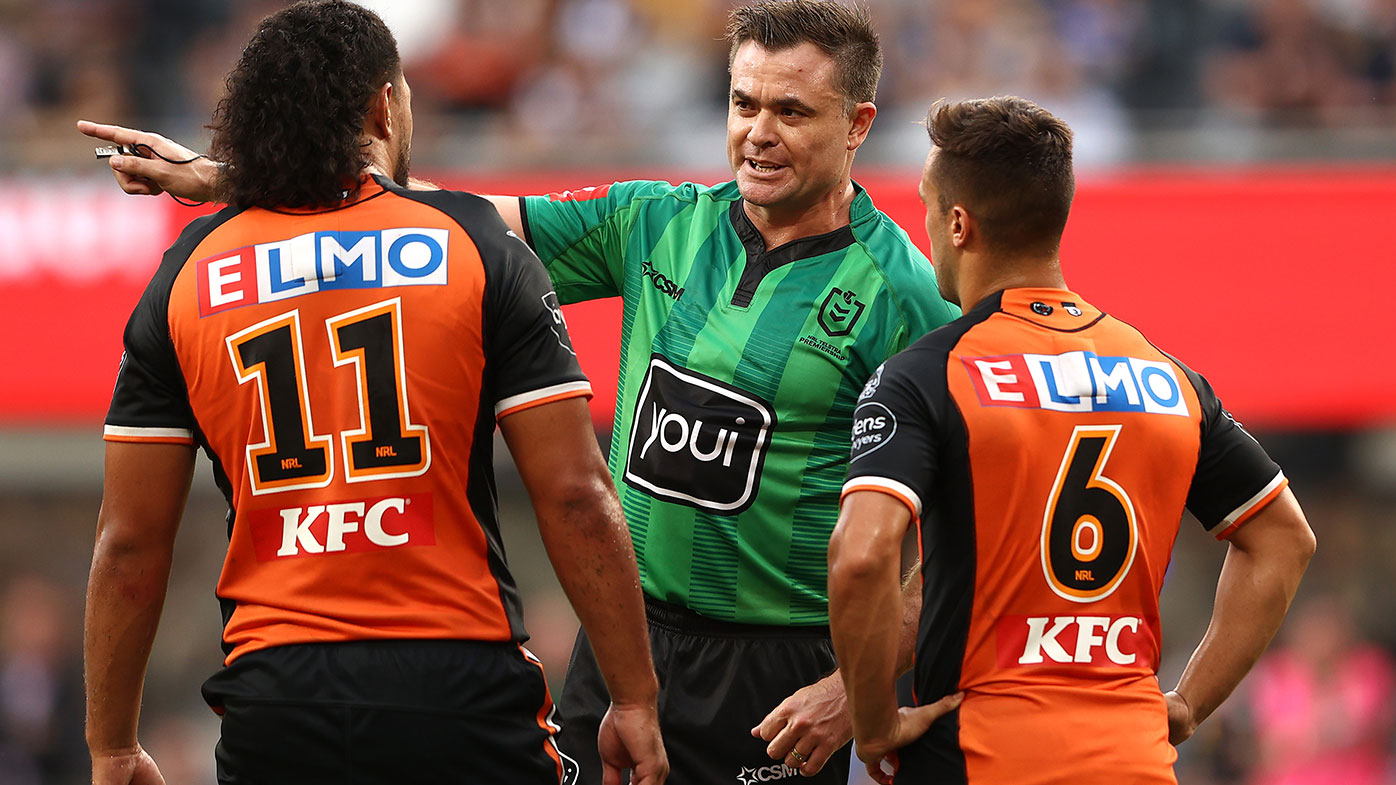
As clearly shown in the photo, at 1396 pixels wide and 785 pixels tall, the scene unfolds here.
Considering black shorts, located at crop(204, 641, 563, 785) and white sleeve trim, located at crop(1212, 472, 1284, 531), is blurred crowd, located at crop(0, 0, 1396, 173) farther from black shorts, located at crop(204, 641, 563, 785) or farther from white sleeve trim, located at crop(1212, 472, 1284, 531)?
black shorts, located at crop(204, 641, 563, 785)

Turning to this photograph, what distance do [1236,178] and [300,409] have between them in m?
6.91

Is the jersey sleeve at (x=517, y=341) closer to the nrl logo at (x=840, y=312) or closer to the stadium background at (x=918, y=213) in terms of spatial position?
the nrl logo at (x=840, y=312)

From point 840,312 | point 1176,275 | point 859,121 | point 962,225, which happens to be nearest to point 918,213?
point 1176,275

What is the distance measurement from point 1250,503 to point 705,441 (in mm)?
1180

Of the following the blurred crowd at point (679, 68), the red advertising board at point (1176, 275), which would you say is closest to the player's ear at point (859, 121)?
the red advertising board at point (1176, 275)

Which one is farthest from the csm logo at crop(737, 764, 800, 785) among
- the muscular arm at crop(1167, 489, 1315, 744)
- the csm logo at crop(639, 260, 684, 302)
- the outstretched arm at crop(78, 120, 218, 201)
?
the outstretched arm at crop(78, 120, 218, 201)

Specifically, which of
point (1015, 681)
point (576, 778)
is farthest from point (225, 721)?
point (1015, 681)

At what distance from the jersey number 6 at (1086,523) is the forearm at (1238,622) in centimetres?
42

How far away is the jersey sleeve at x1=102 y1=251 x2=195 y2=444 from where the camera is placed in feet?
9.99

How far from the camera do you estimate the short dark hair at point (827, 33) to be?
375cm

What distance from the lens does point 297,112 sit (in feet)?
9.97

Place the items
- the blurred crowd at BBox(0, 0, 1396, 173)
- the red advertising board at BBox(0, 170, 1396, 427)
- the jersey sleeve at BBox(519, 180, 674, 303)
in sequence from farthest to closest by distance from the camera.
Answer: the blurred crowd at BBox(0, 0, 1396, 173) → the red advertising board at BBox(0, 170, 1396, 427) → the jersey sleeve at BBox(519, 180, 674, 303)

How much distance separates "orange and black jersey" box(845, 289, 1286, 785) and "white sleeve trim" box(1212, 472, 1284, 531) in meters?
0.20

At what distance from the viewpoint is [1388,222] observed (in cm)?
842
